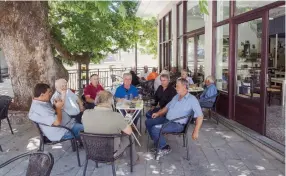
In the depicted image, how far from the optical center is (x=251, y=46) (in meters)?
5.48

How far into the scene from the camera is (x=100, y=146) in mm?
3154

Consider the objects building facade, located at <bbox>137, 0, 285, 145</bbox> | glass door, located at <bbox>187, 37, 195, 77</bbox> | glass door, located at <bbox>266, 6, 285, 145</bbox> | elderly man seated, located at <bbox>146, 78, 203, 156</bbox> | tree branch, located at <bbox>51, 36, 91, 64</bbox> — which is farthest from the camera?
tree branch, located at <bbox>51, 36, 91, 64</bbox>

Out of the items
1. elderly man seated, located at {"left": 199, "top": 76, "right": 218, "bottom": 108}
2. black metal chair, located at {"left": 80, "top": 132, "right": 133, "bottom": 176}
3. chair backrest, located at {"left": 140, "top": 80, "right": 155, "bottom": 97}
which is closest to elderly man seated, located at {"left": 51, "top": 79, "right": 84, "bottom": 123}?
black metal chair, located at {"left": 80, "top": 132, "right": 133, "bottom": 176}

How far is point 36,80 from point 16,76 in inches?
17.1

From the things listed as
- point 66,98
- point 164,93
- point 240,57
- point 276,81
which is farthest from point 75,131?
point 276,81

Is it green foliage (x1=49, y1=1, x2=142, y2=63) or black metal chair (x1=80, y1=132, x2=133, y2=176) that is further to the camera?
green foliage (x1=49, y1=1, x2=142, y2=63)

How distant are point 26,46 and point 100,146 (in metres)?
4.09

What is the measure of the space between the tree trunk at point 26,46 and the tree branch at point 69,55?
259cm

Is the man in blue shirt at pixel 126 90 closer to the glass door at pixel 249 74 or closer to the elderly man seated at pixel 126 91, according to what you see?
the elderly man seated at pixel 126 91

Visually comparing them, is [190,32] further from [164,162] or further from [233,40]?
[164,162]

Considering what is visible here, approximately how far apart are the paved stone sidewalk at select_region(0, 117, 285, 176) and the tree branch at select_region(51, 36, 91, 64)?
179 inches

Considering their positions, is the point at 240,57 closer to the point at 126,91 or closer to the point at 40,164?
the point at 126,91

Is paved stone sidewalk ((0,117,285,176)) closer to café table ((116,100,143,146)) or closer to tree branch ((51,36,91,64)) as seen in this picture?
café table ((116,100,143,146))

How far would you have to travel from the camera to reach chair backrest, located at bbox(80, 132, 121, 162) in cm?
307
